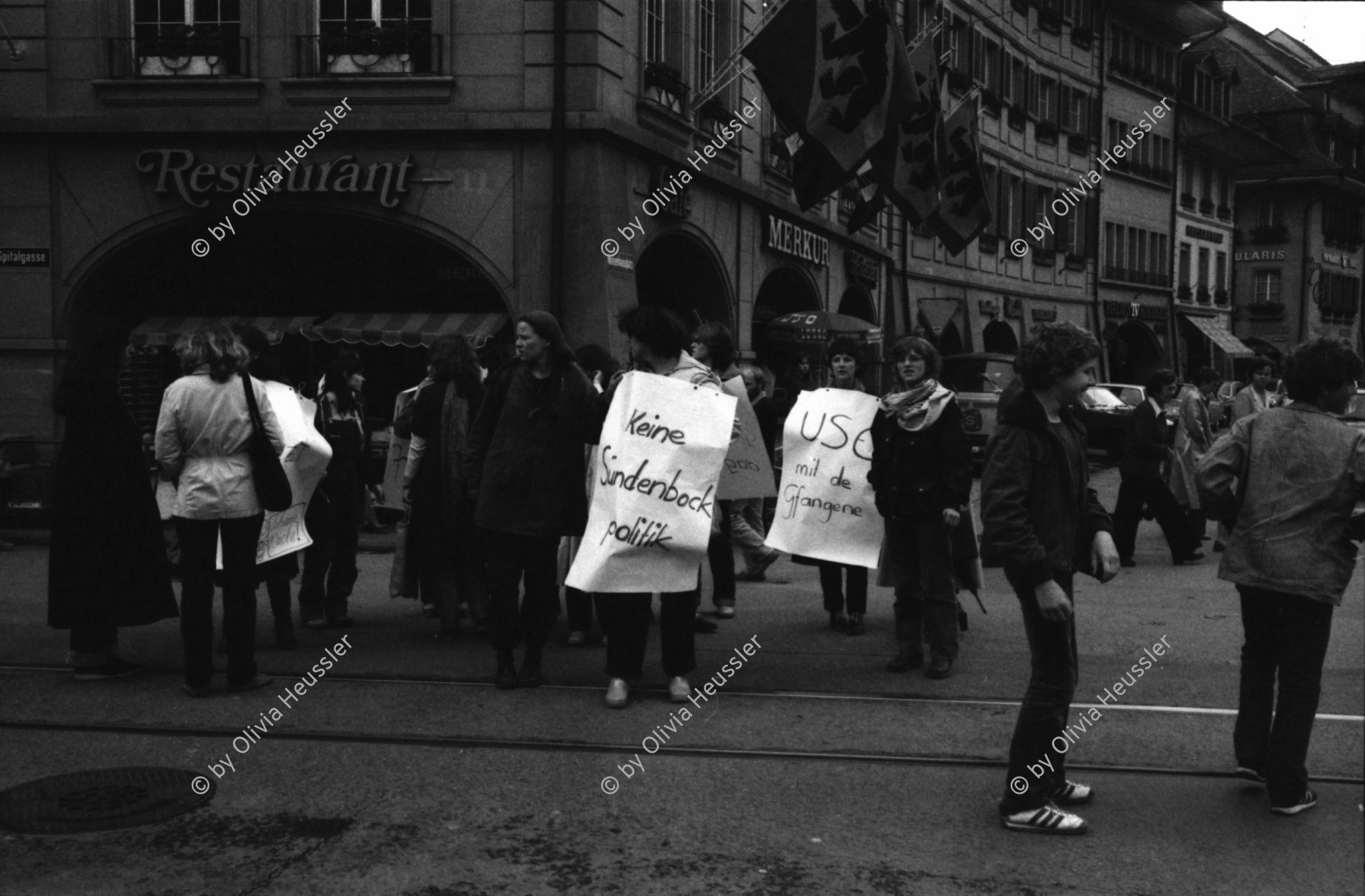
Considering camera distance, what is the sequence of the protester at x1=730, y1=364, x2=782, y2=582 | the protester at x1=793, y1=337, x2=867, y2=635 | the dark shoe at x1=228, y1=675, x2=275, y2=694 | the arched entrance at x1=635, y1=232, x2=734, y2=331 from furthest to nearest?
the arched entrance at x1=635, y1=232, x2=734, y2=331, the protester at x1=730, y1=364, x2=782, y2=582, the protester at x1=793, y1=337, x2=867, y2=635, the dark shoe at x1=228, y1=675, x2=275, y2=694

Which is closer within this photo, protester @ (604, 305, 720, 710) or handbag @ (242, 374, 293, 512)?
protester @ (604, 305, 720, 710)

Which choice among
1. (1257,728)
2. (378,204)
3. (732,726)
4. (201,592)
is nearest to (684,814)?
(732,726)

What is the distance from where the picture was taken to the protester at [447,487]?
8242 mm

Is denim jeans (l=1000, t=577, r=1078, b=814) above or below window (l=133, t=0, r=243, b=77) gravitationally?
below

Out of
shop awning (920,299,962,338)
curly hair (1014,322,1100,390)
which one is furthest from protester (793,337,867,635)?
shop awning (920,299,962,338)

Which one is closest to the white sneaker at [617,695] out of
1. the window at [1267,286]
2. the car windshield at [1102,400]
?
the car windshield at [1102,400]

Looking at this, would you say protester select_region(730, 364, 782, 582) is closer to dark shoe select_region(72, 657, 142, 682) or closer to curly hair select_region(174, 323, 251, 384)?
curly hair select_region(174, 323, 251, 384)

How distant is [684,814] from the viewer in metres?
5.13

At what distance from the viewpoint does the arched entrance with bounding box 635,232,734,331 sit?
19797 millimetres

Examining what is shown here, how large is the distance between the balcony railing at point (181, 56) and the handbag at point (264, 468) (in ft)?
34.1

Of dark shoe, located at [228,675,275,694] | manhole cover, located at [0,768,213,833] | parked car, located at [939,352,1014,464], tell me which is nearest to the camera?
manhole cover, located at [0,768,213,833]

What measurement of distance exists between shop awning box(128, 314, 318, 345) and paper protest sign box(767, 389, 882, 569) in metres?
9.48

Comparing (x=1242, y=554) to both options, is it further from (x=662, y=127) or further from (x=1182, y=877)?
(x=662, y=127)

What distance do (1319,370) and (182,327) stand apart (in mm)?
14260
